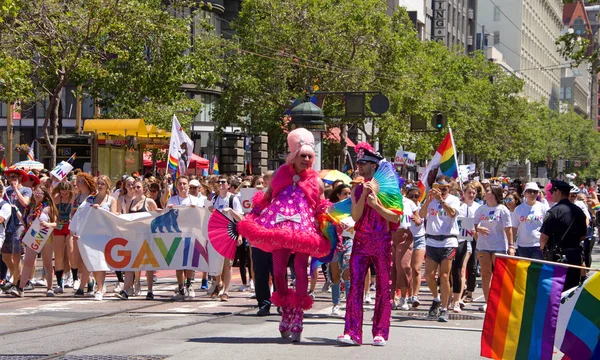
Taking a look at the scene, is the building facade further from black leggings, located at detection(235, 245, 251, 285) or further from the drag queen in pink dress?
the drag queen in pink dress

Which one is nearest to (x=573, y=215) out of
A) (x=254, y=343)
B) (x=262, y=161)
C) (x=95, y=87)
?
(x=254, y=343)

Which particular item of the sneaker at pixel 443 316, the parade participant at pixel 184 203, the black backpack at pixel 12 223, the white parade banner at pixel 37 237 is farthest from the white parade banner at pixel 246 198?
the sneaker at pixel 443 316

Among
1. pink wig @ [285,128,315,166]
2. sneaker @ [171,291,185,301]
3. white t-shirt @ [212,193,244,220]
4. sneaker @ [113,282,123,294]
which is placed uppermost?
pink wig @ [285,128,315,166]

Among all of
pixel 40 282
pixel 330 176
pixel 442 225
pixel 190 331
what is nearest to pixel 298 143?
pixel 190 331

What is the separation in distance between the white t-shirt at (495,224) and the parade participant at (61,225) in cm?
595

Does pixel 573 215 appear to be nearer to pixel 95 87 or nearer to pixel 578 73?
A: pixel 95 87

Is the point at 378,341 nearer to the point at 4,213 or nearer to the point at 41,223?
the point at 41,223

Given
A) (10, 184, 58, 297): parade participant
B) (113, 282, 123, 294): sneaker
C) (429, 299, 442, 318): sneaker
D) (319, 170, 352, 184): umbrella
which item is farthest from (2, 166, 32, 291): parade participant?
(429, 299, 442, 318): sneaker

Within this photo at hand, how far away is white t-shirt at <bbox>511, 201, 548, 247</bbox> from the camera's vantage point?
1330 cm

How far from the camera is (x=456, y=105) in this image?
59.0m

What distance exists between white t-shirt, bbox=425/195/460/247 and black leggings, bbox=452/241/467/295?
2.36 ft

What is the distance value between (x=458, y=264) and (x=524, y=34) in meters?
111

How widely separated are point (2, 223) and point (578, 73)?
558 feet

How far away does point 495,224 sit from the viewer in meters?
13.0
